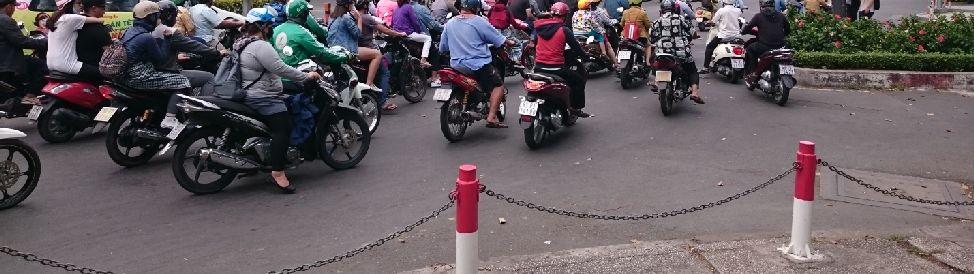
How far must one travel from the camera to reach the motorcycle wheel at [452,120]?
9.66 m

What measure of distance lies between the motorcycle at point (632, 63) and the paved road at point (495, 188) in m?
1.52

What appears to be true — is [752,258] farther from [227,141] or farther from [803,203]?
[227,141]

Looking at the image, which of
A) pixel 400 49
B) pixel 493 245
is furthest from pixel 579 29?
pixel 493 245

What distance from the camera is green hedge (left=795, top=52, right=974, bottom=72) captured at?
13.0m

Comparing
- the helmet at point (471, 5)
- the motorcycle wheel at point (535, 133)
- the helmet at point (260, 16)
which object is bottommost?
the motorcycle wheel at point (535, 133)

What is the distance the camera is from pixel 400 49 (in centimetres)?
1238

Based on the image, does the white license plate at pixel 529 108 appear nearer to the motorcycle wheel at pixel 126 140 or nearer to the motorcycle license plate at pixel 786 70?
the motorcycle wheel at pixel 126 140

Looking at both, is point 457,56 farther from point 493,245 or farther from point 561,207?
point 493,245

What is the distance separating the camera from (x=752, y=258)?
19.3 ft

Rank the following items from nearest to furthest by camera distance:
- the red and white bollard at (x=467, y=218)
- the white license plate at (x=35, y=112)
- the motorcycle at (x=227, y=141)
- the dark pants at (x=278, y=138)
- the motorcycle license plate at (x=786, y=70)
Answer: the red and white bollard at (x=467, y=218), the motorcycle at (x=227, y=141), the dark pants at (x=278, y=138), the white license plate at (x=35, y=112), the motorcycle license plate at (x=786, y=70)

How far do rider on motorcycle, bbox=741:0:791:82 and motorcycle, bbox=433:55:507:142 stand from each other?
418cm

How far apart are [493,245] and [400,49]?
6.48m

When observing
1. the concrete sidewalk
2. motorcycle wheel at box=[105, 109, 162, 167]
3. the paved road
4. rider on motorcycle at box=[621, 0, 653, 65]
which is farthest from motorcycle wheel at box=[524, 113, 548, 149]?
rider on motorcycle at box=[621, 0, 653, 65]

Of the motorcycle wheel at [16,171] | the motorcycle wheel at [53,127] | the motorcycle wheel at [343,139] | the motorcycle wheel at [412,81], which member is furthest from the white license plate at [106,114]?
the motorcycle wheel at [412,81]
